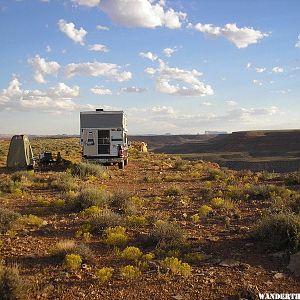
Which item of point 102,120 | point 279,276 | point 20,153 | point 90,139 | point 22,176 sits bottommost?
point 279,276

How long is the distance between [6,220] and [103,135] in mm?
13755

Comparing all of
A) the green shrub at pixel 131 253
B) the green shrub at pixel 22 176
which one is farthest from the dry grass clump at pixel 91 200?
the green shrub at pixel 22 176

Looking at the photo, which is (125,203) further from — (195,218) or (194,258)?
(194,258)

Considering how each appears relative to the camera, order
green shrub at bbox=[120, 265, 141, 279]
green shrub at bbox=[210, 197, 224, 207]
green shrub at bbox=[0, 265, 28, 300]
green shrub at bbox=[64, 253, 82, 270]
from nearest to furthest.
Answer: green shrub at bbox=[0, 265, 28, 300], green shrub at bbox=[120, 265, 141, 279], green shrub at bbox=[64, 253, 82, 270], green shrub at bbox=[210, 197, 224, 207]

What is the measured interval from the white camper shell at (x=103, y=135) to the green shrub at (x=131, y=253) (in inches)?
610

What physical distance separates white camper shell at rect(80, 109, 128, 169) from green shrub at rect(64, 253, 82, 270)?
1590 cm

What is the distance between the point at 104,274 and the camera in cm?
688

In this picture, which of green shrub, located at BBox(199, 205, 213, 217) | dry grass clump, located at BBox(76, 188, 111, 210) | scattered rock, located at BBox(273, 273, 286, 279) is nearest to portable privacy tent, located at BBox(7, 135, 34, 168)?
dry grass clump, located at BBox(76, 188, 111, 210)

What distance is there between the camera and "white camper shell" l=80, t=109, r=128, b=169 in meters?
23.1

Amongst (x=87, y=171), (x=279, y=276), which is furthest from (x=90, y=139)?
(x=279, y=276)

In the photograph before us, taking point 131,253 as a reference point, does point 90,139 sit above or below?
above

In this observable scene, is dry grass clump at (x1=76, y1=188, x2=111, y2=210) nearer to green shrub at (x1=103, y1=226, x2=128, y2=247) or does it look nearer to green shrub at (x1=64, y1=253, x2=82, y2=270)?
green shrub at (x1=103, y1=226, x2=128, y2=247)

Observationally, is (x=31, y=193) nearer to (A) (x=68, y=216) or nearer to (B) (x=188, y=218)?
(A) (x=68, y=216)

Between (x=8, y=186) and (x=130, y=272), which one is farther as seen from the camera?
(x=8, y=186)
